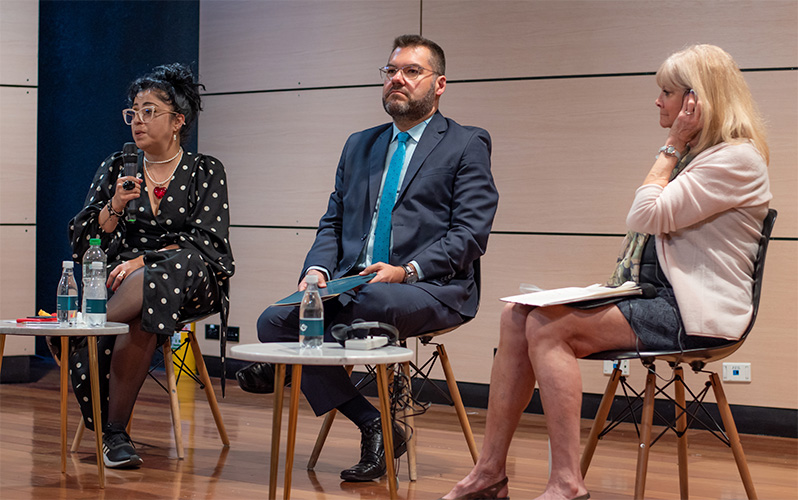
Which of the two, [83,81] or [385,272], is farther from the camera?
[83,81]

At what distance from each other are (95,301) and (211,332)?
2451 mm

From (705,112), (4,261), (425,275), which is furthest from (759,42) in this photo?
(4,261)

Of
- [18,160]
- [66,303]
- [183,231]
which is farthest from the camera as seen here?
[18,160]

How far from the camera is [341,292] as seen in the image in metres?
2.72

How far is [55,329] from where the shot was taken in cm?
269

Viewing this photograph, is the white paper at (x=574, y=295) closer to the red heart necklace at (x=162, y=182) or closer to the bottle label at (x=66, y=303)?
the bottle label at (x=66, y=303)

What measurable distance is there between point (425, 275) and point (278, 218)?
227 centimetres

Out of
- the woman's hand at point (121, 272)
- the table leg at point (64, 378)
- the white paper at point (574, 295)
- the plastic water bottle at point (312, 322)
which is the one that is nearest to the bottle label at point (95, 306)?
the table leg at point (64, 378)

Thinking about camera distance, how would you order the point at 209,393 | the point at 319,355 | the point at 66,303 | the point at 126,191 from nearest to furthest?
1. the point at 319,355
2. the point at 66,303
3. the point at 126,191
4. the point at 209,393

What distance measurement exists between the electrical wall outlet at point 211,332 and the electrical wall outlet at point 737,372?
9.20ft

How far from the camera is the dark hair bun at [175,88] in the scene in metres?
3.60

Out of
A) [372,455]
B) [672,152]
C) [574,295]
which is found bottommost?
[372,455]

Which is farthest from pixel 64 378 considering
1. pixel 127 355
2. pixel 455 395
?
pixel 455 395

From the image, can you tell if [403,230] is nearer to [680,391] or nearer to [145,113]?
[680,391]
